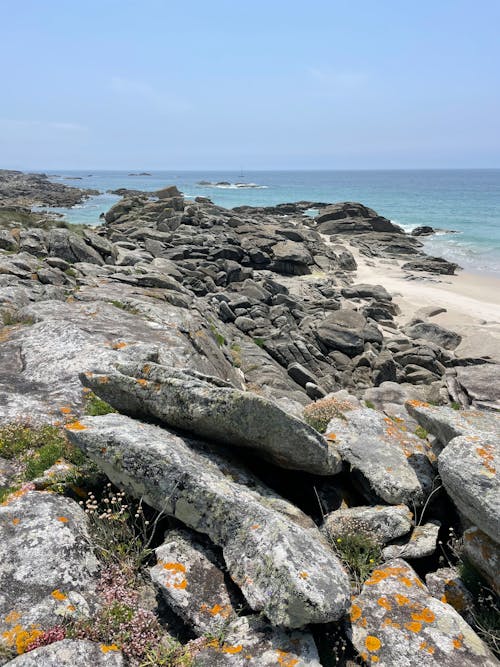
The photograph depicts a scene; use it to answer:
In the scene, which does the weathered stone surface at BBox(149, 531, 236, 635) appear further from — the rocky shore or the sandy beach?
the sandy beach

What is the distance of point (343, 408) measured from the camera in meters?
9.39

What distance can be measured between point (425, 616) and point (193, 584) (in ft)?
8.56

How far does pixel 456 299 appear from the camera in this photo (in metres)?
38.6

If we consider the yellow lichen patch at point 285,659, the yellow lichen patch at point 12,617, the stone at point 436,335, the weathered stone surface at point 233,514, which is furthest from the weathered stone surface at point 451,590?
the stone at point 436,335

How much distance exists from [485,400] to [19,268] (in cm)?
1771

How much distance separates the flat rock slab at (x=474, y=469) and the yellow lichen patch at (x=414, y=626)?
4.37ft

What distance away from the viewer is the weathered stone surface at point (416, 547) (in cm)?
613

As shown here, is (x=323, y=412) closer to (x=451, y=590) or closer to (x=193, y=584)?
(x=451, y=590)

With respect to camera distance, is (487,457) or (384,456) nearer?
(487,457)

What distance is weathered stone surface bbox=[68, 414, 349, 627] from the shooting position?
450 centimetres

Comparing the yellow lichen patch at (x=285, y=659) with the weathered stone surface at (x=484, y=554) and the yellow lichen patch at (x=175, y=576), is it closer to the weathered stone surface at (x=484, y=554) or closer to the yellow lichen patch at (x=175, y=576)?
the yellow lichen patch at (x=175, y=576)

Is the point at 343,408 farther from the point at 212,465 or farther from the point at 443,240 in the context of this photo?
the point at 443,240

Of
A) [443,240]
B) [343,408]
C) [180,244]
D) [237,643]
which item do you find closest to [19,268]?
[343,408]

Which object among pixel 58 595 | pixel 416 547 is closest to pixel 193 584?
pixel 58 595
